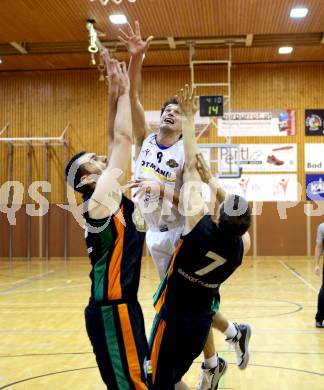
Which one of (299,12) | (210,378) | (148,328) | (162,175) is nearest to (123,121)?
(162,175)

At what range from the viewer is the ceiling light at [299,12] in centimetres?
1656

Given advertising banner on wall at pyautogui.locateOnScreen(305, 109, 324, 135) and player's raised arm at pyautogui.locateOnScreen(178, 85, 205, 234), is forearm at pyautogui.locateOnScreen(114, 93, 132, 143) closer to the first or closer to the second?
player's raised arm at pyautogui.locateOnScreen(178, 85, 205, 234)

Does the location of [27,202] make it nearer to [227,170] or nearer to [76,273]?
[76,273]

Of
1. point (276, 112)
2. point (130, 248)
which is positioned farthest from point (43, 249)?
point (130, 248)

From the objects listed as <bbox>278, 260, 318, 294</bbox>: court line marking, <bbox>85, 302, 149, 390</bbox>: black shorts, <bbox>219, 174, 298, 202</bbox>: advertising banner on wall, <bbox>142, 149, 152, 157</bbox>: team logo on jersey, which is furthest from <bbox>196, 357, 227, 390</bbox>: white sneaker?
<bbox>219, 174, 298, 202</bbox>: advertising banner on wall

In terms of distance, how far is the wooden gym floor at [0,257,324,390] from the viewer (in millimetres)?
6145

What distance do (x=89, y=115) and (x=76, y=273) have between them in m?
7.49

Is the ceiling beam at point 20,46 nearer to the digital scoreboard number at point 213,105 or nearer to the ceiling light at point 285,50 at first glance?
the digital scoreboard number at point 213,105

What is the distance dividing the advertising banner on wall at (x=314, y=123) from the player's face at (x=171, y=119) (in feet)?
56.0

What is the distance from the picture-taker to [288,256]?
2178 cm

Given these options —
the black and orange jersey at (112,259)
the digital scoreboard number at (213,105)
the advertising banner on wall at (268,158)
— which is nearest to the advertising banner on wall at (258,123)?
the advertising banner on wall at (268,158)

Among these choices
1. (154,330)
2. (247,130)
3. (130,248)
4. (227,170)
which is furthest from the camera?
(247,130)

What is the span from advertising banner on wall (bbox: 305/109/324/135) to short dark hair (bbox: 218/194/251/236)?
18506mm

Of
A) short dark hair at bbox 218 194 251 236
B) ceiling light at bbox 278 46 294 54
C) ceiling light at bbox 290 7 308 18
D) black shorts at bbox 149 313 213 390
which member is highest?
ceiling light at bbox 290 7 308 18
